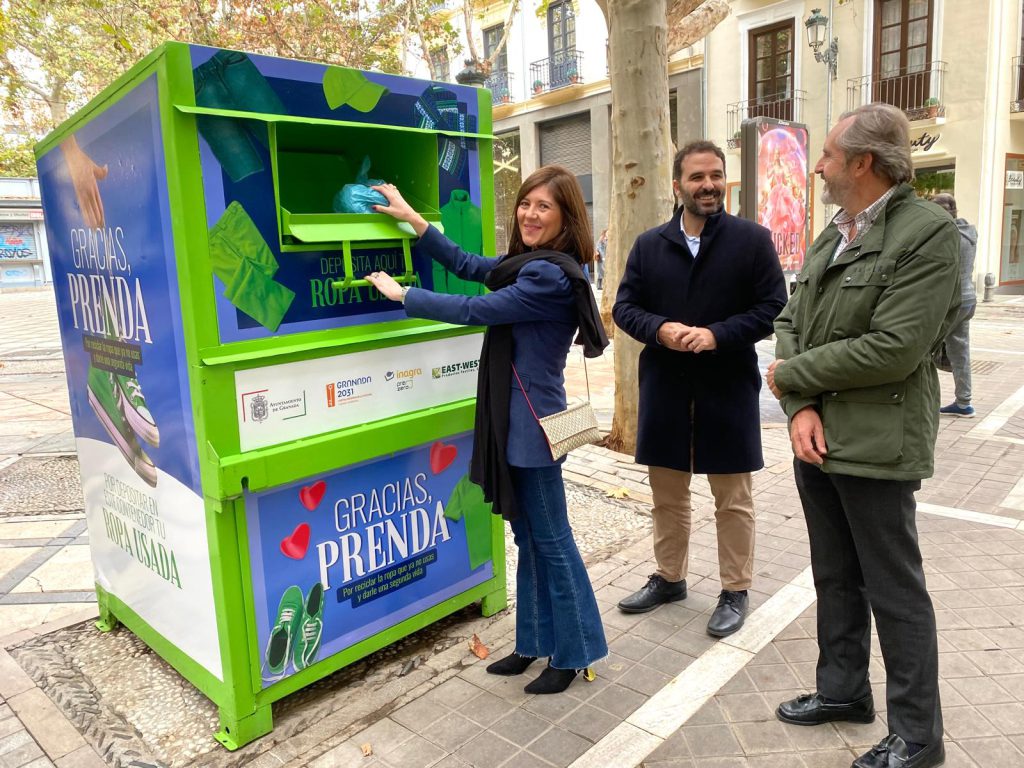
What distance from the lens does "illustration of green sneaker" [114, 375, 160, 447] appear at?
2736 millimetres

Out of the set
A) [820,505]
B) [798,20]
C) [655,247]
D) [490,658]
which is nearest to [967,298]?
[655,247]

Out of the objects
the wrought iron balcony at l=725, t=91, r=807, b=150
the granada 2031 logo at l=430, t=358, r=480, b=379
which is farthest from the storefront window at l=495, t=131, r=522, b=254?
the granada 2031 logo at l=430, t=358, r=480, b=379

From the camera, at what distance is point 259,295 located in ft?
8.12

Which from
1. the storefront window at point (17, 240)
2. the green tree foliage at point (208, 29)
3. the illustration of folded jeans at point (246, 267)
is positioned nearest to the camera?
the illustration of folded jeans at point (246, 267)

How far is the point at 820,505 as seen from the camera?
8.13 ft

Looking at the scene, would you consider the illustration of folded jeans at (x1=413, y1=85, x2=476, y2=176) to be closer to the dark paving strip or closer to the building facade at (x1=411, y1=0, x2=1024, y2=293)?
the dark paving strip

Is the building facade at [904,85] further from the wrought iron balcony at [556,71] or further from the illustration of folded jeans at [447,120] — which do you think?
the illustration of folded jeans at [447,120]

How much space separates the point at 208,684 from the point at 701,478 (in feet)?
11.7

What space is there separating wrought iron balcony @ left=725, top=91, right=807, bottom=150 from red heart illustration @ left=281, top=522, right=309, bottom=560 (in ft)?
59.1

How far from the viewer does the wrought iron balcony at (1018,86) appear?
16.6 meters

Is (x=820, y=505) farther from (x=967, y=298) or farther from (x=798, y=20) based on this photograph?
(x=798, y=20)

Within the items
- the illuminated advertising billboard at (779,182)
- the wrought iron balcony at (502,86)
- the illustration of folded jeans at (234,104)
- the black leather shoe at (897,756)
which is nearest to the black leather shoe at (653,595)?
the black leather shoe at (897,756)

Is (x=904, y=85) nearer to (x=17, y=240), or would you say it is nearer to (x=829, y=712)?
(x=829, y=712)

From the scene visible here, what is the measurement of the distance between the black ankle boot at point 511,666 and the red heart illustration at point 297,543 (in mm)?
881
